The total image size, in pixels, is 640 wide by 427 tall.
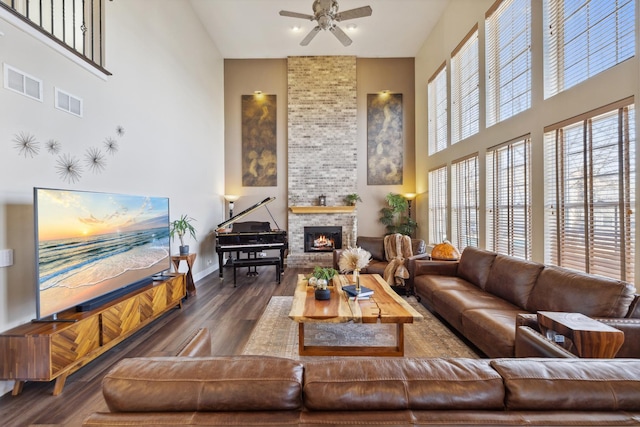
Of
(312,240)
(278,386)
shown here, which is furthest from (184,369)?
(312,240)

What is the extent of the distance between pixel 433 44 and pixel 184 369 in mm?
7422

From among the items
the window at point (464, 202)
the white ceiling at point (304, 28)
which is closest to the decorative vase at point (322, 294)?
the window at point (464, 202)

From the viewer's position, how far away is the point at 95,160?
3.09 metres

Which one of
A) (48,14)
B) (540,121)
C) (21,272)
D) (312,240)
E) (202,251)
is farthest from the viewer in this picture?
(312,240)

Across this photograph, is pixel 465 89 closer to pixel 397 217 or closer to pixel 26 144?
pixel 397 217

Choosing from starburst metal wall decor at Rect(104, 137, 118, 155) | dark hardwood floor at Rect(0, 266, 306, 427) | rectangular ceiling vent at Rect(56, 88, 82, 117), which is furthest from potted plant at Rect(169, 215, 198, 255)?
rectangular ceiling vent at Rect(56, 88, 82, 117)

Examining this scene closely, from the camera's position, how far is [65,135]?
272 centimetres

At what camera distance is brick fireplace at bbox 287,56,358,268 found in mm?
7320

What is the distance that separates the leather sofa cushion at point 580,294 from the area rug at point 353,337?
0.83 m

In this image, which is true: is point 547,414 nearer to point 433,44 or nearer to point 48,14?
point 48,14

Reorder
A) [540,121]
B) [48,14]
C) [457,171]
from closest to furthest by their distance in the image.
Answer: [48,14], [540,121], [457,171]

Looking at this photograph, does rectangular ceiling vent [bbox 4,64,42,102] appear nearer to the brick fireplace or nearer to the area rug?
the area rug

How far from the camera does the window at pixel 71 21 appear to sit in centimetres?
240

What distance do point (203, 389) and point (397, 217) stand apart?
23.0 feet
